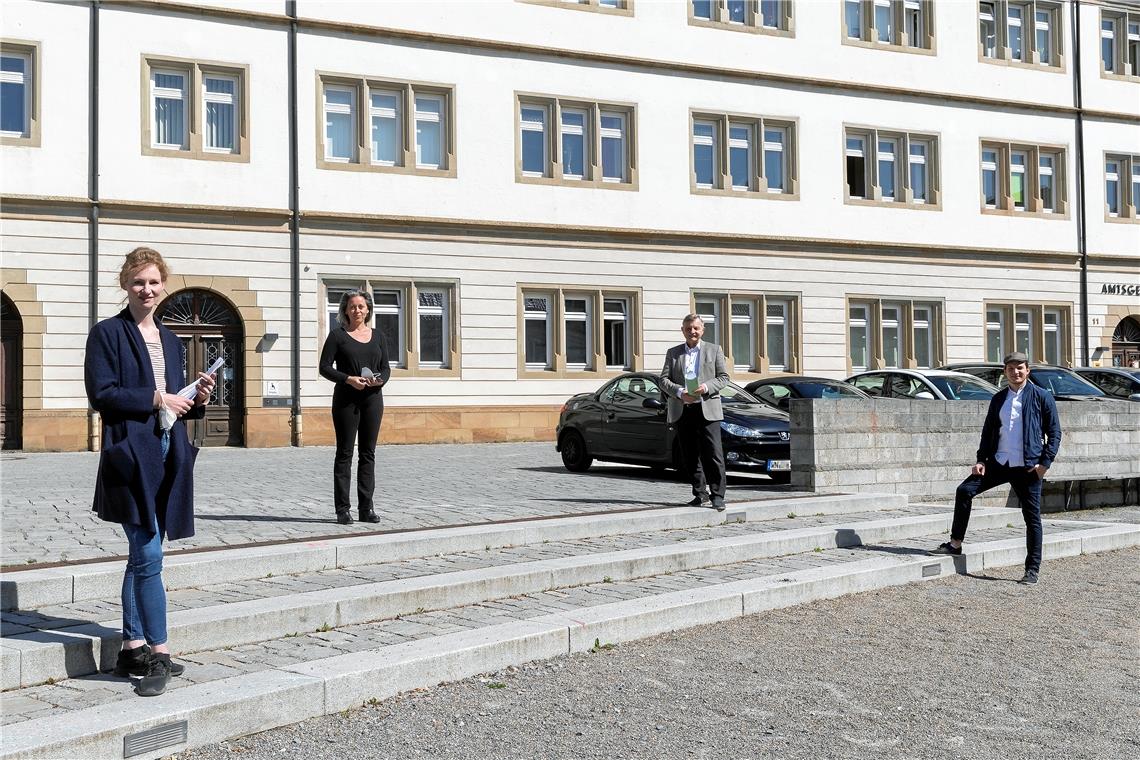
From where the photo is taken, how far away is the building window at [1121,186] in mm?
35219

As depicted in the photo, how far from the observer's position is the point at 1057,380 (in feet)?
71.5

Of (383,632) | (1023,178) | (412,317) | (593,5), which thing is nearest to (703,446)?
(383,632)

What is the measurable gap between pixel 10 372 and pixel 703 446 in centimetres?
1604

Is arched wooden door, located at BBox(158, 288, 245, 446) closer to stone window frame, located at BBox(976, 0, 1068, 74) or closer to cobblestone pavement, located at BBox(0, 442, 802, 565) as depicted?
cobblestone pavement, located at BBox(0, 442, 802, 565)

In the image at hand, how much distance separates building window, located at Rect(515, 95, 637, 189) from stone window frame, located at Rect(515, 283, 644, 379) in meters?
2.29

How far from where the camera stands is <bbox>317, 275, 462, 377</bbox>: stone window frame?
25.7m

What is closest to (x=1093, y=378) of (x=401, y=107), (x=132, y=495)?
(x=401, y=107)

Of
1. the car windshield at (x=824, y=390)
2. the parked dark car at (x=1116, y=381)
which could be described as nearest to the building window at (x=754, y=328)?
the parked dark car at (x=1116, y=381)

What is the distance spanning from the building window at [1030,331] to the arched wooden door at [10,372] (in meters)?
22.7

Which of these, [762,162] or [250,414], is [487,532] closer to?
[250,414]

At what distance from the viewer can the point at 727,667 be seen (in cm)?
690

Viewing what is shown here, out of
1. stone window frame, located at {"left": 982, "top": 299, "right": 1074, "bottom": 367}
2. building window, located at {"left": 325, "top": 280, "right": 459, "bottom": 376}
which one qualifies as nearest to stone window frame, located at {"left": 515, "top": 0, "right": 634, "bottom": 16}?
building window, located at {"left": 325, "top": 280, "right": 459, "bottom": 376}

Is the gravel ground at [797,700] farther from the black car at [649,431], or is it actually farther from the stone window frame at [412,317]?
the stone window frame at [412,317]

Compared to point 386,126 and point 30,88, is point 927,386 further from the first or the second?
point 30,88
